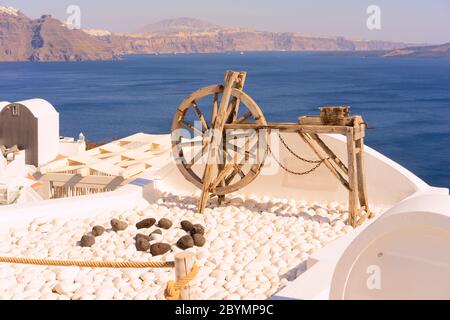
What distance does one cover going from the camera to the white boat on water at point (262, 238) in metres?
3.85

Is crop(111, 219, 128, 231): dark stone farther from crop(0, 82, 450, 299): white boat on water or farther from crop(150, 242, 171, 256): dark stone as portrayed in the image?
crop(150, 242, 171, 256): dark stone

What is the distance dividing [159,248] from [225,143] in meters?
2.54

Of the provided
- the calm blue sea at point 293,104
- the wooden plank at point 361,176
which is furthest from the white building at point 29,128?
the calm blue sea at point 293,104

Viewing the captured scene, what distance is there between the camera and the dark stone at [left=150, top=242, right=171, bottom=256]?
749 cm

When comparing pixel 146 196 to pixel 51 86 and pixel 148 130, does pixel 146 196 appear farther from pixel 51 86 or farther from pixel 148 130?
pixel 51 86

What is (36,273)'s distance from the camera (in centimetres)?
681

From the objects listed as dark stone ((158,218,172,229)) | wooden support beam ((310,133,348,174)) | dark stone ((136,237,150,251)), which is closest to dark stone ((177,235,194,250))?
dark stone ((136,237,150,251))

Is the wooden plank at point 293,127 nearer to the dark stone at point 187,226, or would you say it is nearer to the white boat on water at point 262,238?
the white boat on water at point 262,238

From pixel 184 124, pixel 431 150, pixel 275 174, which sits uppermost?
pixel 184 124

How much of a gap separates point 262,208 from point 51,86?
3816 inches

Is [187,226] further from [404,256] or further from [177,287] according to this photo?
[404,256]

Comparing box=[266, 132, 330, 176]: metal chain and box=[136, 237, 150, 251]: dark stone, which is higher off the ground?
box=[266, 132, 330, 176]: metal chain

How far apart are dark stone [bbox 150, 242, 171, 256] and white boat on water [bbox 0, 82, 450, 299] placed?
5 cm
